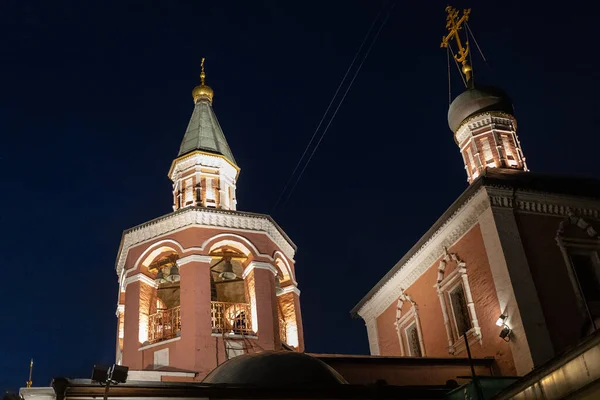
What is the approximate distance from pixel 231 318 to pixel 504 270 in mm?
5149

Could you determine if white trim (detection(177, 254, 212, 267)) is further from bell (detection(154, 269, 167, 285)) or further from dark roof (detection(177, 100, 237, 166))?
dark roof (detection(177, 100, 237, 166))

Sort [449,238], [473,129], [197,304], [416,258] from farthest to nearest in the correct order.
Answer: [473,129], [416,258], [449,238], [197,304]

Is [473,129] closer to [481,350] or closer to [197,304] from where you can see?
[481,350]

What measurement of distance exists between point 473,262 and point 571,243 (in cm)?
194

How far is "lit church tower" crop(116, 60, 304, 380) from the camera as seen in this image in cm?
1310

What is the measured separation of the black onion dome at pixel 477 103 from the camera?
1822 centimetres

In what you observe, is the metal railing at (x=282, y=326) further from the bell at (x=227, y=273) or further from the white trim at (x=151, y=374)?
the white trim at (x=151, y=374)

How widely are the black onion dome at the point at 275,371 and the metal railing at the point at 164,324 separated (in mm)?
1965

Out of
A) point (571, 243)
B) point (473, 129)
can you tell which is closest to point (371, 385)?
point (571, 243)

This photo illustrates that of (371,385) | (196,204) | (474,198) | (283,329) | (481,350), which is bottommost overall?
(371,385)

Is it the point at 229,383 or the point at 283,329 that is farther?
the point at 283,329

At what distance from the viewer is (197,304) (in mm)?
13281

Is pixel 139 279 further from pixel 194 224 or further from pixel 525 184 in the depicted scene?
pixel 525 184

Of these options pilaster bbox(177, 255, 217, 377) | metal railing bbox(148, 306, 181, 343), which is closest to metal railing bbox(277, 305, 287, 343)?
pilaster bbox(177, 255, 217, 377)
